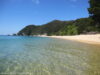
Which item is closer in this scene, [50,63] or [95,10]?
[50,63]

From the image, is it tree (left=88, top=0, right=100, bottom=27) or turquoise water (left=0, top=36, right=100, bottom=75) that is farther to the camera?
tree (left=88, top=0, right=100, bottom=27)

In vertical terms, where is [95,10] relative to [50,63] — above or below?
above

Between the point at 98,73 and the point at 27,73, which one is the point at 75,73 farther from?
the point at 27,73

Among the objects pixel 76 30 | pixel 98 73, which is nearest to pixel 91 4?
pixel 98 73

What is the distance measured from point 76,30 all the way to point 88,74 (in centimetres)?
7548

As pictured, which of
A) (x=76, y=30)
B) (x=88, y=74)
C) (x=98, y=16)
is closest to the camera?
(x=88, y=74)

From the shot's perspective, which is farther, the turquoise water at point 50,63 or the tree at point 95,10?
the tree at point 95,10

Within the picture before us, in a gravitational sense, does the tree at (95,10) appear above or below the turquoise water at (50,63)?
above

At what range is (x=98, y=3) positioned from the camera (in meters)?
29.4

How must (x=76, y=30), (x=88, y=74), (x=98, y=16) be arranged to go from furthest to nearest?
(x=76, y=30), (x=98, y=16), (x=88, y=74)

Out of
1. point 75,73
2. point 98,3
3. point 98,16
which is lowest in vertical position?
point 75,73

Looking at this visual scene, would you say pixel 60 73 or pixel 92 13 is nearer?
pixel 60 73

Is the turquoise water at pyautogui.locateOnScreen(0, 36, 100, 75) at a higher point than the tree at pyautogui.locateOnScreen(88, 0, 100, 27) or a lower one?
lower

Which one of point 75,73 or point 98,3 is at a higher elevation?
point 98,3
